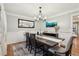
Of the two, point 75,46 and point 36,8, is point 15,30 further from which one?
point 75,46

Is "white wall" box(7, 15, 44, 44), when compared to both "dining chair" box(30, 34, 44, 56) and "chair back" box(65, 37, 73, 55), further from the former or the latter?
"chair back" box(65, 37, 73, 55)

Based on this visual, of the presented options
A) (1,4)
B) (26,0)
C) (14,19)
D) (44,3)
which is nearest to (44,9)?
(44,3)

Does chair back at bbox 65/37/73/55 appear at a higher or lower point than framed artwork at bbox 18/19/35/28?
lower

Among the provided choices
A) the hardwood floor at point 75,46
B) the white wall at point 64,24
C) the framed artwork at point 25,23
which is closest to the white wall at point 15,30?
the framed artwork at point 25,23

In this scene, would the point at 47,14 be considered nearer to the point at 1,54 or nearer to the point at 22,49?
the point at 22,49

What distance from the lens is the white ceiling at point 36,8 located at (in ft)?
3.79

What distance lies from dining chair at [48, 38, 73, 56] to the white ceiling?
0.48 metres

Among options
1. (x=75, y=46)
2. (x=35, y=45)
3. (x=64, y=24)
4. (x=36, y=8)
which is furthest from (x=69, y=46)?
(x=36, y=8)

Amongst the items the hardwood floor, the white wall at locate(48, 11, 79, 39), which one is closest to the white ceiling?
the white wall at locate(48, 11, 79, 39)

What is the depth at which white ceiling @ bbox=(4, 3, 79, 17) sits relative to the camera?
1.16 m

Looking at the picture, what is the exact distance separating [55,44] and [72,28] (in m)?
0.35

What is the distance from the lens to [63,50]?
121 cm

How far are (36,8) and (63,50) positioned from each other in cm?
77

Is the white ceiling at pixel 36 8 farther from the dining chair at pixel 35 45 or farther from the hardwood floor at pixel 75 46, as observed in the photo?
the hardwood floor at pixel 75 46
